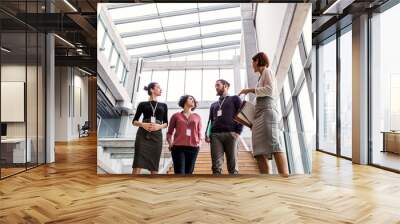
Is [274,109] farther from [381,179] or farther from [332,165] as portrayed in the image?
[332,165]

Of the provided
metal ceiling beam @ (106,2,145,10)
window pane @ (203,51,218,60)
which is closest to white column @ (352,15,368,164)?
window pane @ (203,51,218,60)

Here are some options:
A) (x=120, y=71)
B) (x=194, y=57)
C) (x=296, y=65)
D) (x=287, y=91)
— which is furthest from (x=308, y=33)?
(x=120, y=71)

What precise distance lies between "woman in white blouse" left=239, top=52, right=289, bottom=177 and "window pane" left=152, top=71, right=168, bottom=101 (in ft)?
3.75

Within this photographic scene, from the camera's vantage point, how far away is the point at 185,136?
19.3 feet

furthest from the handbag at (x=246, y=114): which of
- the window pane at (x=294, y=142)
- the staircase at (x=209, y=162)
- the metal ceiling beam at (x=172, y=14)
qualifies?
the metal ceiling beam at (x=172, y=14)

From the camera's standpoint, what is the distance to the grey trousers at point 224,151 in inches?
229

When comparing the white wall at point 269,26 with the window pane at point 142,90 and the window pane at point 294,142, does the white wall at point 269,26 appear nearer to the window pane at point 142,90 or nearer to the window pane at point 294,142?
the window pane at point 294,142

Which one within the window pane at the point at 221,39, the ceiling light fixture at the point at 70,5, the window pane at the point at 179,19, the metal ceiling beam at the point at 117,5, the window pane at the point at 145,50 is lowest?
the window pane at the point at 145,50

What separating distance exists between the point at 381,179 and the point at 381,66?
2430mm

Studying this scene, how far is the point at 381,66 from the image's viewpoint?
7379 mm

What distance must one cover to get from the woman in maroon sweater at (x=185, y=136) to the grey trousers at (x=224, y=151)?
254 mm

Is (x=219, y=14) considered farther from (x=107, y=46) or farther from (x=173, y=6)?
(x=107, y=46)

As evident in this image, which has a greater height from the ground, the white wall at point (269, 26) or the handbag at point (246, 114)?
the white wall at point (269, 26)

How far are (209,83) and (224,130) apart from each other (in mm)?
740
